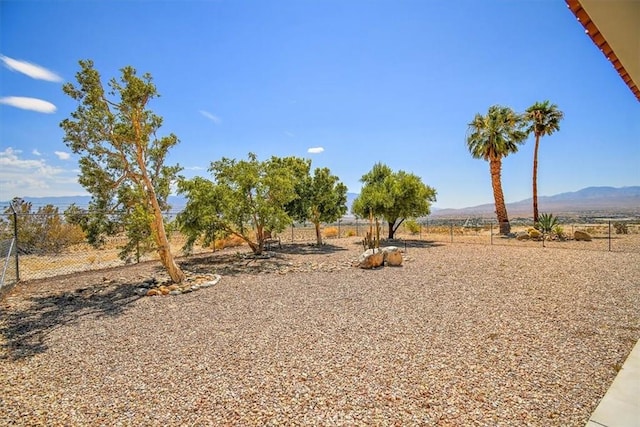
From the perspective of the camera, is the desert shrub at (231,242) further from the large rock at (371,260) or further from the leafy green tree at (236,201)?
the large rock at (371,260)

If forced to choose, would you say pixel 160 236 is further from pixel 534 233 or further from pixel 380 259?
pixel 534 233

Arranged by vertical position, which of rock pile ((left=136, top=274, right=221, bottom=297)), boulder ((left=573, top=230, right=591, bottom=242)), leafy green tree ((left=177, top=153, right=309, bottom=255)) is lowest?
rock pile ((left=136, top=274, right=221, bottom=297))

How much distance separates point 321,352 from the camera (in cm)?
505

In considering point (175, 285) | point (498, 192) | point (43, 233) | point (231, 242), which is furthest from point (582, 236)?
point (43, 233)

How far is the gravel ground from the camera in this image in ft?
11.8

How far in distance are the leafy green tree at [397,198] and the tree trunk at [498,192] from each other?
25.9 feet

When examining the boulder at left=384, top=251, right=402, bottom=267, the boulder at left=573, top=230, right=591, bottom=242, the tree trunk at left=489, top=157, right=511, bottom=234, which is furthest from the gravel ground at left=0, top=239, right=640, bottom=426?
the tree trunk at left=489, top=157, right=511, bottom=234

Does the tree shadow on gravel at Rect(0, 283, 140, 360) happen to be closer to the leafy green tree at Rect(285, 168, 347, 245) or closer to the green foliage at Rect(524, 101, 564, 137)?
the leafy green tree at Rect(285, 168, 347, 245)

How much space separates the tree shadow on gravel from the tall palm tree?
2585cm

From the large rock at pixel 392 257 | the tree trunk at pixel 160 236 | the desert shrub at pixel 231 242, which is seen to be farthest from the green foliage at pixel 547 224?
the tree trunk at pixel 160 236

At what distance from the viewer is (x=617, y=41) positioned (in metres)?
2.88

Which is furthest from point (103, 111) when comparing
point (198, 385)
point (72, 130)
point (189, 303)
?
point (198, 385)

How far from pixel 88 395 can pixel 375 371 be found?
3671mm

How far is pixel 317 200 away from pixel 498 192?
1653 centimetres
